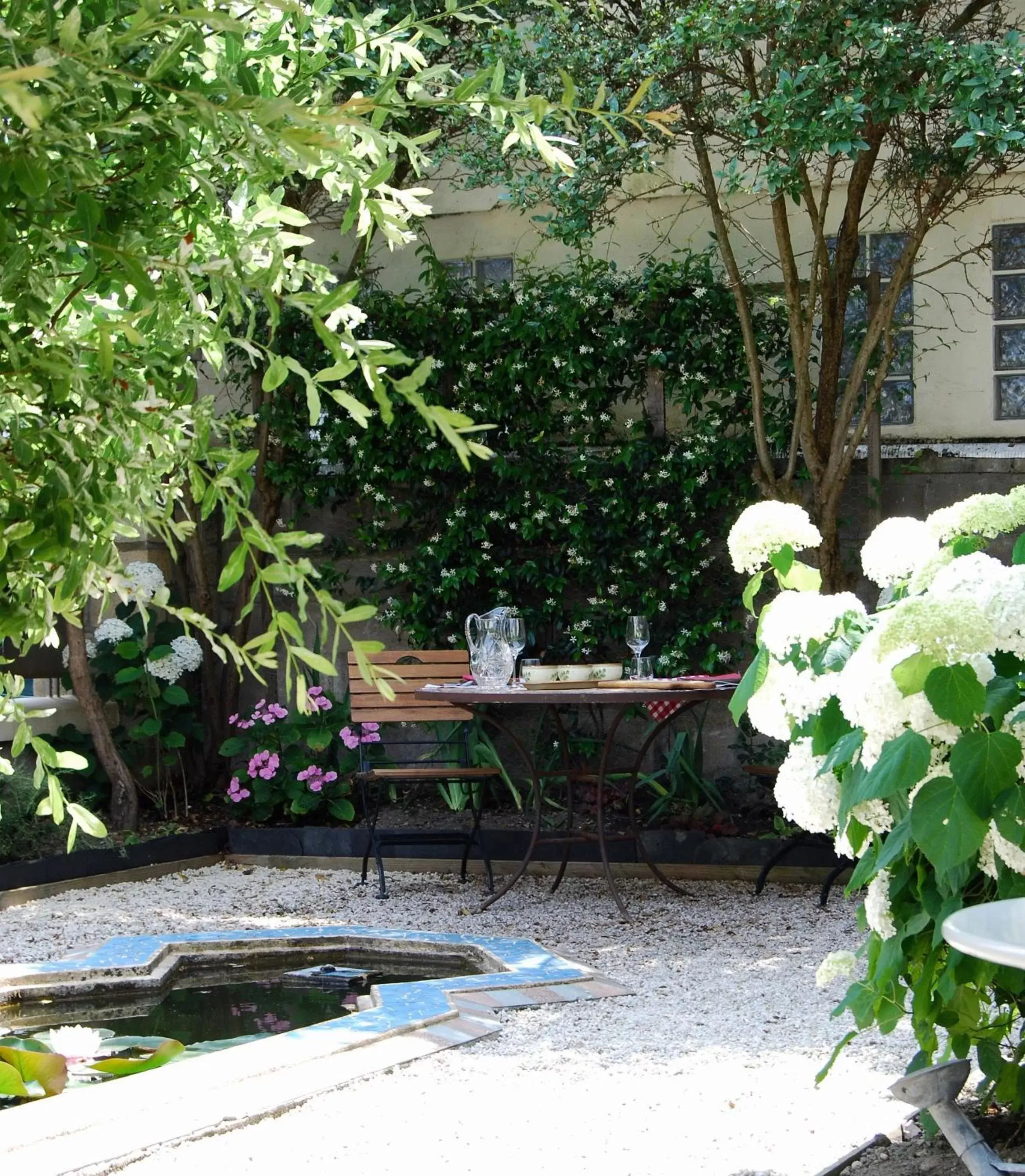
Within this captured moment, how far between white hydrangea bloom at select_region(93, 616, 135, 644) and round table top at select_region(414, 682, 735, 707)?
2.50 m

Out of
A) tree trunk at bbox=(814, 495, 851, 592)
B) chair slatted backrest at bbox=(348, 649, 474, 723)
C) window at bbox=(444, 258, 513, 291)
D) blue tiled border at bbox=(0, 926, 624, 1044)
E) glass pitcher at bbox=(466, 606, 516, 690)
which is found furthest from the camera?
window at bbox=(444, 258, 513, 291)

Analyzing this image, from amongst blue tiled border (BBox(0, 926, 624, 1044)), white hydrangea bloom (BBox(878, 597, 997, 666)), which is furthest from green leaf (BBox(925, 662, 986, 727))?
blue tiled border (BBox(0, 926, 624, 1044))

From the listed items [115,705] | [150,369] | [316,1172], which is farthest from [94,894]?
[150,369]

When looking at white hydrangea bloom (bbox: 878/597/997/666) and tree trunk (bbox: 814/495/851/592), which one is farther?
tree trunk (bbox: 814/495/851/592)

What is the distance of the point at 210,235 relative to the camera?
127cm

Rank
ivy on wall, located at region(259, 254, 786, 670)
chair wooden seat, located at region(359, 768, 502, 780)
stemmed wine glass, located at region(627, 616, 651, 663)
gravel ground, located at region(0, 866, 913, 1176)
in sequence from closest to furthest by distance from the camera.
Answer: gravel ground, located at region(0, 866, 913, 1176), stemmed wine glass, located at region(627, 616, 651, 663), chair wooden seat, located at region(359, 768, 502, 780), ivy on wall, located at region(259, 254, 786, 670)

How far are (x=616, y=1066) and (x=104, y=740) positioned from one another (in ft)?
14.1

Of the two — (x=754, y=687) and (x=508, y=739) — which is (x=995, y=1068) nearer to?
(x=754, y=687)

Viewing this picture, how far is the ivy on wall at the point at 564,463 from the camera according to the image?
7.24 meters

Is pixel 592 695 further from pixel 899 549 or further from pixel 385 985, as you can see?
pixel 899 549

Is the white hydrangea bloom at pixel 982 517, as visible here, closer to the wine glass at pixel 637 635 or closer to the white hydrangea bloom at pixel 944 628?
the white hydrangea bloom at pixel 944 628

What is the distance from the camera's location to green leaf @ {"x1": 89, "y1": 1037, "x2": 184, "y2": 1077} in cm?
354

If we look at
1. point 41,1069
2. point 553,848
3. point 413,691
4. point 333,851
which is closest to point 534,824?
point 553,848

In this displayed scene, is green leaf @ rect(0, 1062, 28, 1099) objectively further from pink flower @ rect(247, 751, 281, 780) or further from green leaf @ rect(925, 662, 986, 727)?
pink flower @ rect(247, 751, 281, 780)
